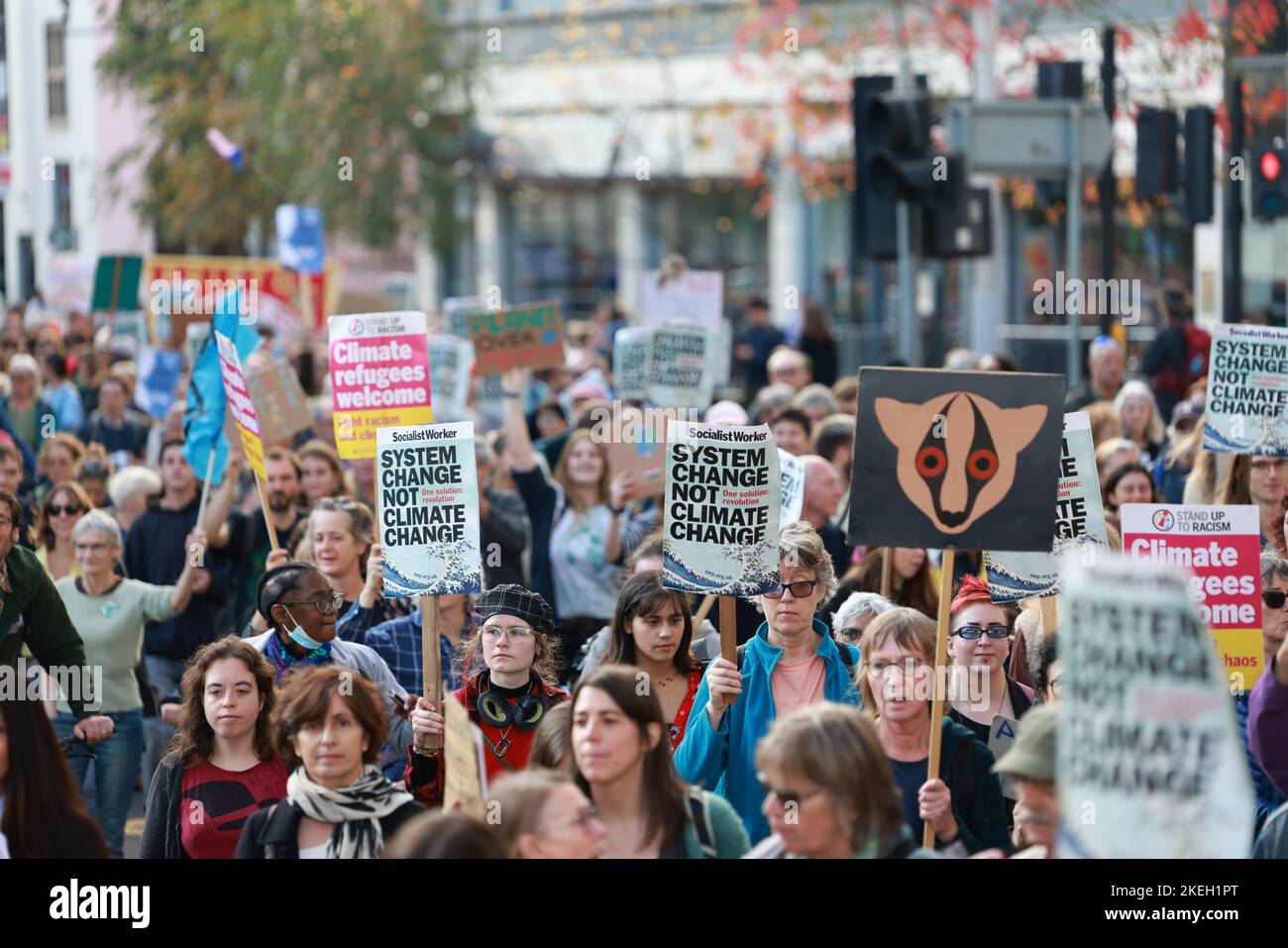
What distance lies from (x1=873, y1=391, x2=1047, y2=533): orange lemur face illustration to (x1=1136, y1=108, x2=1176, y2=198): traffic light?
10.9m

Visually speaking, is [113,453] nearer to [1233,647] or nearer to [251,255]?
[1233,647]

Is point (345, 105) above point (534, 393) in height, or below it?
above

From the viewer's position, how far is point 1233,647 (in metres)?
6.79

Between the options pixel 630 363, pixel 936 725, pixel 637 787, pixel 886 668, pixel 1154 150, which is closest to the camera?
pixel 637 787

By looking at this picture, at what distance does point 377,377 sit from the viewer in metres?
9.15

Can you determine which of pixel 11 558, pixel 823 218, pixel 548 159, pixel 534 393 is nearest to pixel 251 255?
pixel 548 159

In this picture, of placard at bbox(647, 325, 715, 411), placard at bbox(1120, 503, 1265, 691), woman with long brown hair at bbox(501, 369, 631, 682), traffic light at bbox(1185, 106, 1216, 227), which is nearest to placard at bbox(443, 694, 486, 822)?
placard at bbox(1120, 503, 1265, 691)

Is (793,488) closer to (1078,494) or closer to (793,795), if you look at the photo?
(1078,494)

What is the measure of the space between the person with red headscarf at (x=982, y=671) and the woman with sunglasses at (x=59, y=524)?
4.38m

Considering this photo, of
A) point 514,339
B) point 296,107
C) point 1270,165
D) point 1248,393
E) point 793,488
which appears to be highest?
point 296,107

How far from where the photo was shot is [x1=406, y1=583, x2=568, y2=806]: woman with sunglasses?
21.3 ft

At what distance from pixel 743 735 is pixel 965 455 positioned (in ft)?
3.43

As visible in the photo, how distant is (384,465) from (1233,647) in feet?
9.22

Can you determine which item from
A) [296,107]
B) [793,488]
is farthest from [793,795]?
[296,107]
